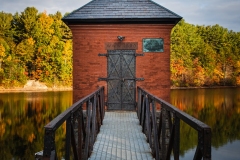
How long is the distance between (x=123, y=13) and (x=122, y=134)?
243 inches

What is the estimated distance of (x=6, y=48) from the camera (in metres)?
42.0

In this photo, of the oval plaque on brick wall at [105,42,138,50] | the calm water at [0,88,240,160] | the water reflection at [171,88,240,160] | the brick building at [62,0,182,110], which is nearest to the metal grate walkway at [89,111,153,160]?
the brick building at [62,0,182,110]

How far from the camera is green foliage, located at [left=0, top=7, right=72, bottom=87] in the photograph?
42.1 m

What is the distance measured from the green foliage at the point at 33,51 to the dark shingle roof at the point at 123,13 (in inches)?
1263

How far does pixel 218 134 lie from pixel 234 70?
43643 millimetres

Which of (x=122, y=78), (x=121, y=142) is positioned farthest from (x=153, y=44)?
(x=121, y=142)

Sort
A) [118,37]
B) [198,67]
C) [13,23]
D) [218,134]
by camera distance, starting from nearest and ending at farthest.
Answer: [118,37], [218,134], [13,23], [198,67]

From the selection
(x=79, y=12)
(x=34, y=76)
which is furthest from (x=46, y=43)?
(x=79, y=12)

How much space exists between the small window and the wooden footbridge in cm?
272

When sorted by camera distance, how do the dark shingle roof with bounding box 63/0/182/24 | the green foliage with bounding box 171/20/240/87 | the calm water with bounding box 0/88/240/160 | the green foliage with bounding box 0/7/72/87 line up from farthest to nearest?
the green foliage with bounding box 171/20/240/87 < the green foliage with bounding box 0/7/72/87 < the calm water with bounding box 0/88/240/160 < the dark shingle roof with bounding box 63/0/182/24

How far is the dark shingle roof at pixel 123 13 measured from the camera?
1200cm

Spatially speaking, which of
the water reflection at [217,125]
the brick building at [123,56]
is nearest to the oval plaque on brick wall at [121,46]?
the brick building at [123,56]

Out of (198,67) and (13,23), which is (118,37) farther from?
(198,67)

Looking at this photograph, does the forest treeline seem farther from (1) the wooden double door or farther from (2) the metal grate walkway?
(2) the metal grate walkway
